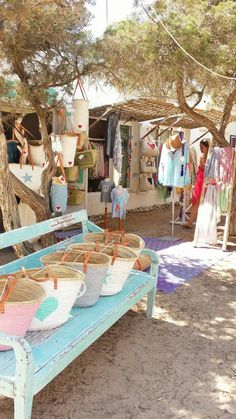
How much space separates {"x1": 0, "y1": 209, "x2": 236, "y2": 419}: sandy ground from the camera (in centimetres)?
237

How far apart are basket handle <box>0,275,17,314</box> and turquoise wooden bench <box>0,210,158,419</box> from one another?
0.21 metres

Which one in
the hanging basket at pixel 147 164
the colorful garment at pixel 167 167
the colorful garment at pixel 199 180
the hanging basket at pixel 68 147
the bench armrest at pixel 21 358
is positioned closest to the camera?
the bench armrest at pixel 21 358

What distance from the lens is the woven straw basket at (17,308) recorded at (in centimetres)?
203

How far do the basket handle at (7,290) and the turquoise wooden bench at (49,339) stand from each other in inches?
8.4

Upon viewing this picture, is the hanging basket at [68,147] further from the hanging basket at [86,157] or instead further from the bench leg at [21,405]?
the bench leg at [21,405]

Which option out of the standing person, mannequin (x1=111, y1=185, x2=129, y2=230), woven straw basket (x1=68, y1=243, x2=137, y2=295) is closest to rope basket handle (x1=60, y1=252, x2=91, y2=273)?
woven straw basket (x1=68, y1=243, x2=137, y2=295)

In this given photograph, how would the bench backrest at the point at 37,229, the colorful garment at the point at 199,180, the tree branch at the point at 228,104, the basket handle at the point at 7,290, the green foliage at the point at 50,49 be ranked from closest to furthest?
1. the basket handle at the point at 7,290
2. the bench backrest at the point at 37,229
3. the green foliage at the point at 50,49
4. the tree branch at the point at 228,104
5. the colorful garment at the point at 199,180

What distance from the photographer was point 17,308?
6.68 ft

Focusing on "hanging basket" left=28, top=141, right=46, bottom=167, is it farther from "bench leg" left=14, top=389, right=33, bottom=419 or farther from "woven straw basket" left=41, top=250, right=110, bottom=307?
"bench leg" left=14, top=389, right=33, bottom=419

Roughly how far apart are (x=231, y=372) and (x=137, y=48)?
11.9ft

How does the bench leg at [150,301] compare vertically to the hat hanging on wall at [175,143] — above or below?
below

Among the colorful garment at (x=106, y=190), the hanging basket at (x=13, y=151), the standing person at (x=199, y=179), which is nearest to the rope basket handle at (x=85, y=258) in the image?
the hanging basket at (x=13, y=151)

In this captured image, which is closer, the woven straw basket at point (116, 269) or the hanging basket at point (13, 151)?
the woven straw basket at point (116, 269)

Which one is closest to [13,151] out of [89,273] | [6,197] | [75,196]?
[75,196]
